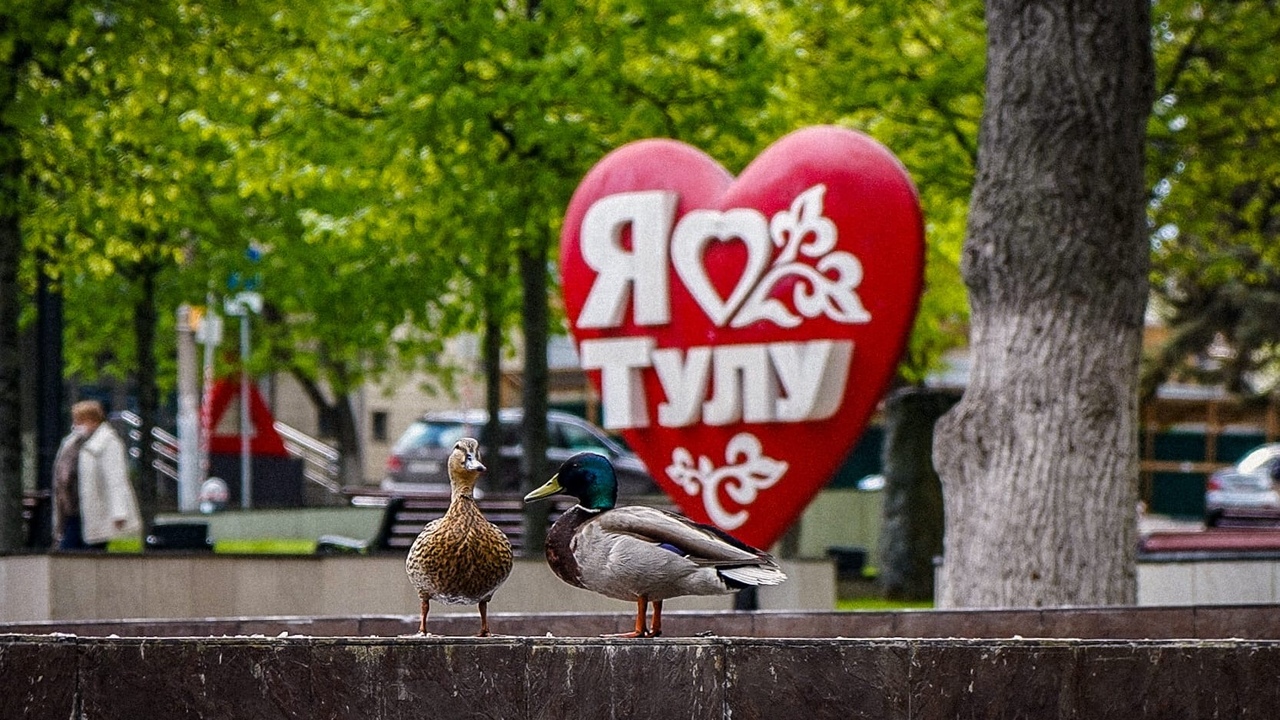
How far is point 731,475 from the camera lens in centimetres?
1344

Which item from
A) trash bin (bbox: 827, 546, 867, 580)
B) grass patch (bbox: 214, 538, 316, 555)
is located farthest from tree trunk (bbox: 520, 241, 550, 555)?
trash bin (bbox: 827, 546, 867, 580)

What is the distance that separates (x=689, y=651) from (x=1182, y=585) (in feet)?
30.7

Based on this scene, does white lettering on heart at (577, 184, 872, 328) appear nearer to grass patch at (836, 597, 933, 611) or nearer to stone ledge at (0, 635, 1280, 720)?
grass patch at (836, 597, 933, 611)

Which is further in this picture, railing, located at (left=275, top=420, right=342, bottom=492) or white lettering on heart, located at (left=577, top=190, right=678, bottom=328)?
railing, located at (left=275, top=420, right=342, bottom=492)

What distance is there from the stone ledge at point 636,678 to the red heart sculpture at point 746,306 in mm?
7532

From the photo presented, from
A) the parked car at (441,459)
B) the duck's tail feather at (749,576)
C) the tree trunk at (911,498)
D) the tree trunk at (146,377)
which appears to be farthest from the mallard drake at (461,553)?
the parked car at (441,459)

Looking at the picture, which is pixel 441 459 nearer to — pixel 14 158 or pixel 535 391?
pixel 535 391

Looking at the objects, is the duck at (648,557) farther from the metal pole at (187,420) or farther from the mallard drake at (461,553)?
the metal pole at (187,420)

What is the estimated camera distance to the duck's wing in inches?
196

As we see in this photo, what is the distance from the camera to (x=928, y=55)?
19547 mm

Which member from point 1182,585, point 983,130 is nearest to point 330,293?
point 1182,585

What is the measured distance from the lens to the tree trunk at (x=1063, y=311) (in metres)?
10.2

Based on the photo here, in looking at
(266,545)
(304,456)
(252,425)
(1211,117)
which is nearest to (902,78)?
(1211,117)

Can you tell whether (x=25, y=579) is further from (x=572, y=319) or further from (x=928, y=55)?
(x=928, y=55)
